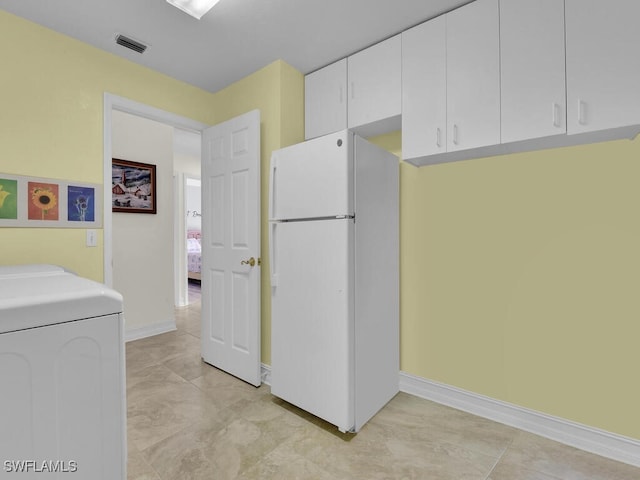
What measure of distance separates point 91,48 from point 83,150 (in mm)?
732

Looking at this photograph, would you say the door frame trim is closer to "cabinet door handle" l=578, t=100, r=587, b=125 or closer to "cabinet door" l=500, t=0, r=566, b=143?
"cabinet door" l=500, t=0, r=566, b=143

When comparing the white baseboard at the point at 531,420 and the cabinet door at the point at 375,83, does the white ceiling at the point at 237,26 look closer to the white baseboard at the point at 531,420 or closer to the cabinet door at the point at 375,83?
the cabinet door at the point at 375,83

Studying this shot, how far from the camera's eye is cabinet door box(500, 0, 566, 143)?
1.60m

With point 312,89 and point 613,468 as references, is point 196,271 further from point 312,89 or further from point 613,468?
point 613,468

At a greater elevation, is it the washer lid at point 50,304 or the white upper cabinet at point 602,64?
the white upper cabinet at point 602,64

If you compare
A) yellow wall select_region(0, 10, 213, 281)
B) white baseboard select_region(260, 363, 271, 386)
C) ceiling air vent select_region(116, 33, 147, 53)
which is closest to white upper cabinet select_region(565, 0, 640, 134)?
white baseboard select_region(260, 363, 271, 386)

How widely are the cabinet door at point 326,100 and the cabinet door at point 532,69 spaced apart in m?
1.06

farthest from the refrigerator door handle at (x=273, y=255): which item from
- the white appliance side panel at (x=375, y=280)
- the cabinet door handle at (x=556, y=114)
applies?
the cabinet door handle at (x=556, y=114)

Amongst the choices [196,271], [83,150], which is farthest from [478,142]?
[196,271]

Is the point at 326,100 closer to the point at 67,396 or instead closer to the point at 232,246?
the point at 232,246

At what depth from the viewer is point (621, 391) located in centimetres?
166

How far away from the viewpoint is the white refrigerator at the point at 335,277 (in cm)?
184

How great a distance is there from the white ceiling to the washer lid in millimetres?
1785

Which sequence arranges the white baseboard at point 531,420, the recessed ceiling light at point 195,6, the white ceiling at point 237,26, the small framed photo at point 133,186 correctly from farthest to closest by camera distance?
the small framed photo at point 133,186 → the white ceiling at point 237,26 → the recessed ceiling light at point 195,6 → the white baseboard at point 531,420
